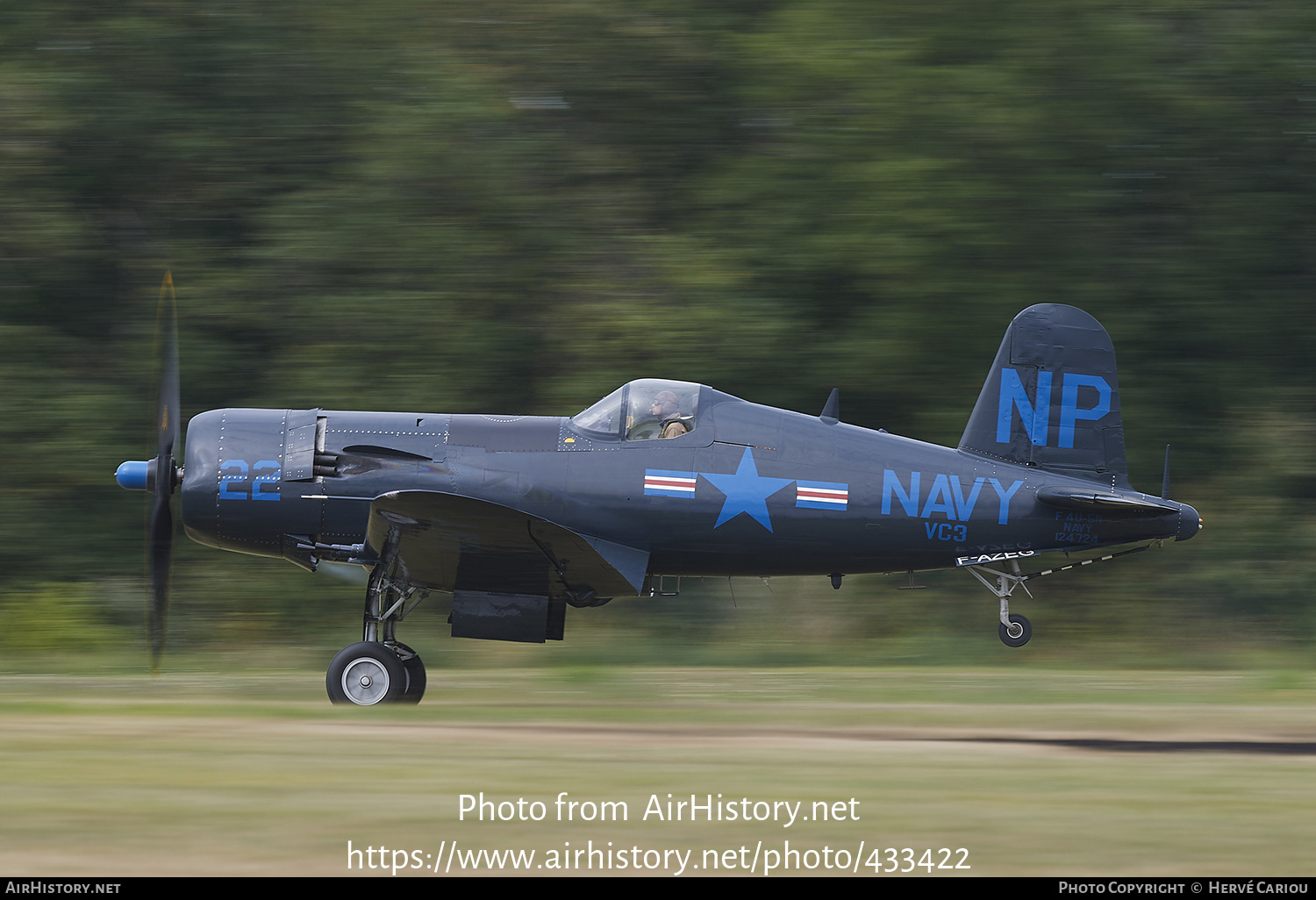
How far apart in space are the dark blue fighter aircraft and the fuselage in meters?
0.01

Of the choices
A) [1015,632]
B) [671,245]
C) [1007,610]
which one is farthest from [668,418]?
[671,245]

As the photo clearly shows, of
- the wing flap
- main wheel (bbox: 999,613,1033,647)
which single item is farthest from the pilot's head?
main wheel (bbox: 999,613,1033,647)

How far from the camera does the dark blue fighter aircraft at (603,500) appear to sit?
7.80m

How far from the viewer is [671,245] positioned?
12797mm

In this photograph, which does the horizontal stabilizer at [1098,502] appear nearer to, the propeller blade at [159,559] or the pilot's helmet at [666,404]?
the pilot's helmet at [666,404]

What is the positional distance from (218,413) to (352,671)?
181 cm

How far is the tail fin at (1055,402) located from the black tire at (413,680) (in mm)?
3716

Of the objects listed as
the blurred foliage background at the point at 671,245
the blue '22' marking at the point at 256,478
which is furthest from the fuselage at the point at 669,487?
the blurred foliage background at the point at 671,245

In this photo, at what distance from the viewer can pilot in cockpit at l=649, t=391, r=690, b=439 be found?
7938 millimetres

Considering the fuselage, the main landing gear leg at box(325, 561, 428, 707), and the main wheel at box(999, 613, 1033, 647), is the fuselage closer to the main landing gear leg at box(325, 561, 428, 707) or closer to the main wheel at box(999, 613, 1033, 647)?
the main landing gear leg at box(325, 561, 428, 707)

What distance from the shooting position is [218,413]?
26.2 feet

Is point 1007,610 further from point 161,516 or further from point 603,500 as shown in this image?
point 161,516

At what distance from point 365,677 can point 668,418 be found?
2.37m

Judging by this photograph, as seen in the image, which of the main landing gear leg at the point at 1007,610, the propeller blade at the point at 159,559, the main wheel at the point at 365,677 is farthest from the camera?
the main landing gear leg at the point at 1007,610
